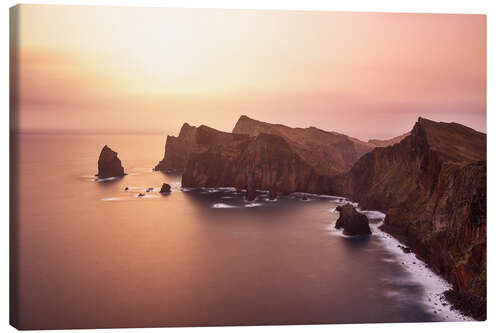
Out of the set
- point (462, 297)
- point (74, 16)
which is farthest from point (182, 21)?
point (462, 297)

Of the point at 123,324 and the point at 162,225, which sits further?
the point at 162,225

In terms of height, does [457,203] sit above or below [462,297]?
above

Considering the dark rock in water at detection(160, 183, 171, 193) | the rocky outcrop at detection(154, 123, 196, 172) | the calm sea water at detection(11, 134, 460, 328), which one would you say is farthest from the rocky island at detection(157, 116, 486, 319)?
the dark rock in water at detection(160, 183, 171, 193)

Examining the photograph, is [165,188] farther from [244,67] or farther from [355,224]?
→ [244,67]

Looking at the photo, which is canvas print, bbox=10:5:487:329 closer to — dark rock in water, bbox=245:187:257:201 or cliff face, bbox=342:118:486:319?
cliff face, bbox=342:118:486:319

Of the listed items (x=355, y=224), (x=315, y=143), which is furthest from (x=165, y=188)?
(x=355, y=224)

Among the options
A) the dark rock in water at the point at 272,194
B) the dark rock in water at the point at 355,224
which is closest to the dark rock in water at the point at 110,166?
the dark rock in water at the point at 272,194

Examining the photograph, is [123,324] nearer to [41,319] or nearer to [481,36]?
[41,319]
